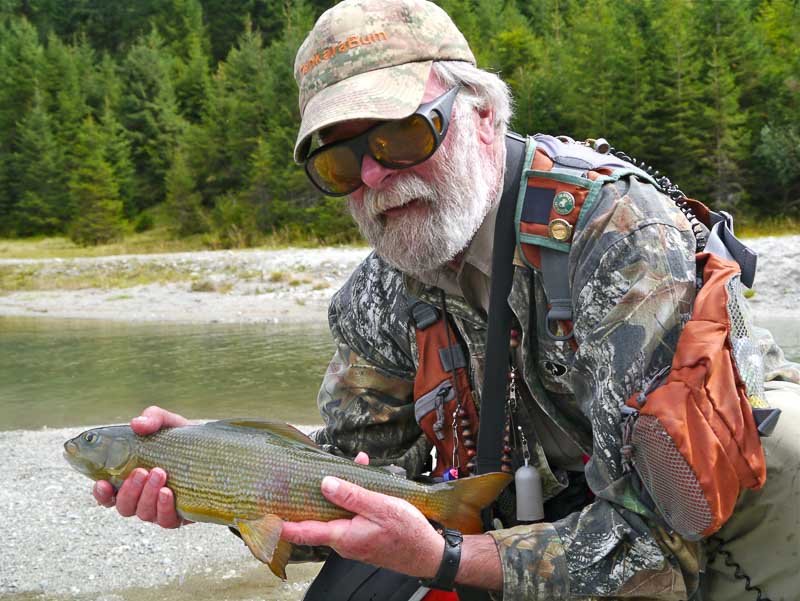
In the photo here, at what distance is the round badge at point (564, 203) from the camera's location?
2.89 metres

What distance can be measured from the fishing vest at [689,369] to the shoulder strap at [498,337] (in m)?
0.08

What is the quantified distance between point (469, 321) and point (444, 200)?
1.67 feet

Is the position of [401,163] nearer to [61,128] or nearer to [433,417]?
[433,417]

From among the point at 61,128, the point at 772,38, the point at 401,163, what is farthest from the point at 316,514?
the point at 61,128

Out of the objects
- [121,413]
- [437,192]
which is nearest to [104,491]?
[437,192]

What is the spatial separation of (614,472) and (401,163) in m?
1.28

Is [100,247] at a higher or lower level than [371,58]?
lower

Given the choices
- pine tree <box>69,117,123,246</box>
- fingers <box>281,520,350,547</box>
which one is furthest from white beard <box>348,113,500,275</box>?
pine tree <box>69,117,123,246</box>

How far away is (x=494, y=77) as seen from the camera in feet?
10.9

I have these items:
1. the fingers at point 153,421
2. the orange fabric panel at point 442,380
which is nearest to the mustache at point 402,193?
the orange fabric panel at point 442,380

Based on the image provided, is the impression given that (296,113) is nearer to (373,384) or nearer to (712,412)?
(373,384)

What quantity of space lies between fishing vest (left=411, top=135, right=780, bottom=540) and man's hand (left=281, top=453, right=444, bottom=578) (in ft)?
2.21

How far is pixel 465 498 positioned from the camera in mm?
2912

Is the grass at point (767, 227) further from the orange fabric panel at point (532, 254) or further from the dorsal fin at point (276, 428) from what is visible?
the dorsal fin at point (276, 428)
